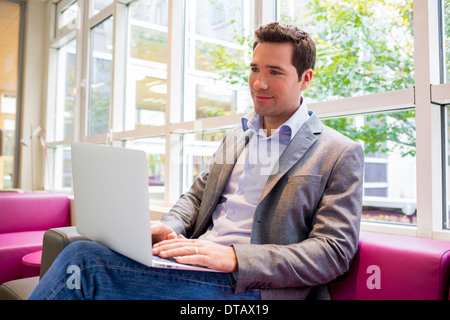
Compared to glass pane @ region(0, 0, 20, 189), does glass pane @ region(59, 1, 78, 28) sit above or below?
above

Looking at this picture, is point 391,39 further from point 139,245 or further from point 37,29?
point 37,29

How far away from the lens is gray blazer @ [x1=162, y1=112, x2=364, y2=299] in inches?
45.3

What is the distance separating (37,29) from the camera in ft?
17.7

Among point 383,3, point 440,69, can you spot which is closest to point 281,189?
point 440,69

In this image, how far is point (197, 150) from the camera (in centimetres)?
294

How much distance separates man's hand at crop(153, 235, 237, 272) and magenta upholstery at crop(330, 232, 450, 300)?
0.41 m

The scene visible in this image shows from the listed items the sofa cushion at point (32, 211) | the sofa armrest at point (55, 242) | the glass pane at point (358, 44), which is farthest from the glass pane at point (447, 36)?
the sofa cushion at point (32, 211)

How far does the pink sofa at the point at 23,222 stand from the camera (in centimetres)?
261

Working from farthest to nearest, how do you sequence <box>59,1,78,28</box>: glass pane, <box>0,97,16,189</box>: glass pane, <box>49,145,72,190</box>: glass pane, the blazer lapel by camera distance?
1. <box>0,97,16,189</box>: glass pane
2. <box>49,145,72,190</box>: glass pane
3. <box>59,1,78,28</box>: glass pane
4. the blazer lapel

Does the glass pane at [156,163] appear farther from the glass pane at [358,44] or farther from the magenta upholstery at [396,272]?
the magenta upholstery at [396,272]

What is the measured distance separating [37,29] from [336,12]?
4646 mm

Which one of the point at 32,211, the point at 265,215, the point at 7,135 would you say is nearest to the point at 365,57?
the point at 265,215

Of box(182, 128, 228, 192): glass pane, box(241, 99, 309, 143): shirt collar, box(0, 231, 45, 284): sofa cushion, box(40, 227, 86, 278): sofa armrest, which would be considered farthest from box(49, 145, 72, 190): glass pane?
box(241, 99, 309, 143): shirt collar

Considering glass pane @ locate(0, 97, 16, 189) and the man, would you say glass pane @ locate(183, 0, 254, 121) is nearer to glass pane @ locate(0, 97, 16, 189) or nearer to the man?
the man
